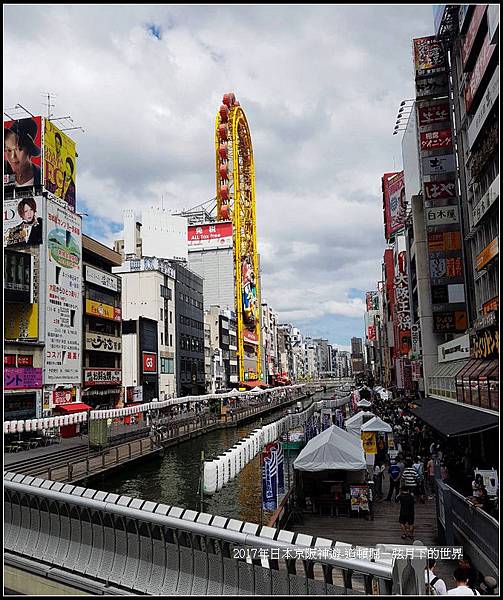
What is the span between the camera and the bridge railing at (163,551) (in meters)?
8.55

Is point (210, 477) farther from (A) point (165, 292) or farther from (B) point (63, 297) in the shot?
(A) point (165, 292)

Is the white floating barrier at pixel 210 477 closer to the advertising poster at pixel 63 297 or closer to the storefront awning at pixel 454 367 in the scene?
the storefront awning at pixel 454 367

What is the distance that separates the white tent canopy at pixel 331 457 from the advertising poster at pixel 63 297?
3204 cm

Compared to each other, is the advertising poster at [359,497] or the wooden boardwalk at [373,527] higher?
the advertising poster at [359,497]

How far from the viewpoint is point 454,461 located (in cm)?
2284

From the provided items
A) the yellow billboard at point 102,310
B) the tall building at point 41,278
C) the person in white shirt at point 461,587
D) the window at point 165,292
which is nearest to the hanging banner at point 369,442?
the person in white shirt at point 461,587

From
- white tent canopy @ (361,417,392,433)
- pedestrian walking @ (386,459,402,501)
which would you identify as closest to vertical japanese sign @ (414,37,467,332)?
white tent canopy @ (361,417,392,433)

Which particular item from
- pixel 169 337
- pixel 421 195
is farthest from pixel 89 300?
pixel 421 195

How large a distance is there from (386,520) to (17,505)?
35.3 feet

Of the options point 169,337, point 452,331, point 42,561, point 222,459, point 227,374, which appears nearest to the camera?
point 42,561

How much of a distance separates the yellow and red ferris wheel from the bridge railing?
106m

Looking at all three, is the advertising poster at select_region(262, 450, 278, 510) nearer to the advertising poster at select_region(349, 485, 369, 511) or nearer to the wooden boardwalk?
the wooden boardwalk

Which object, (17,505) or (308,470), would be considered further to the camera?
(308,470)

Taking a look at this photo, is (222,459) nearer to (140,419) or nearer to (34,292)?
(34,292)
